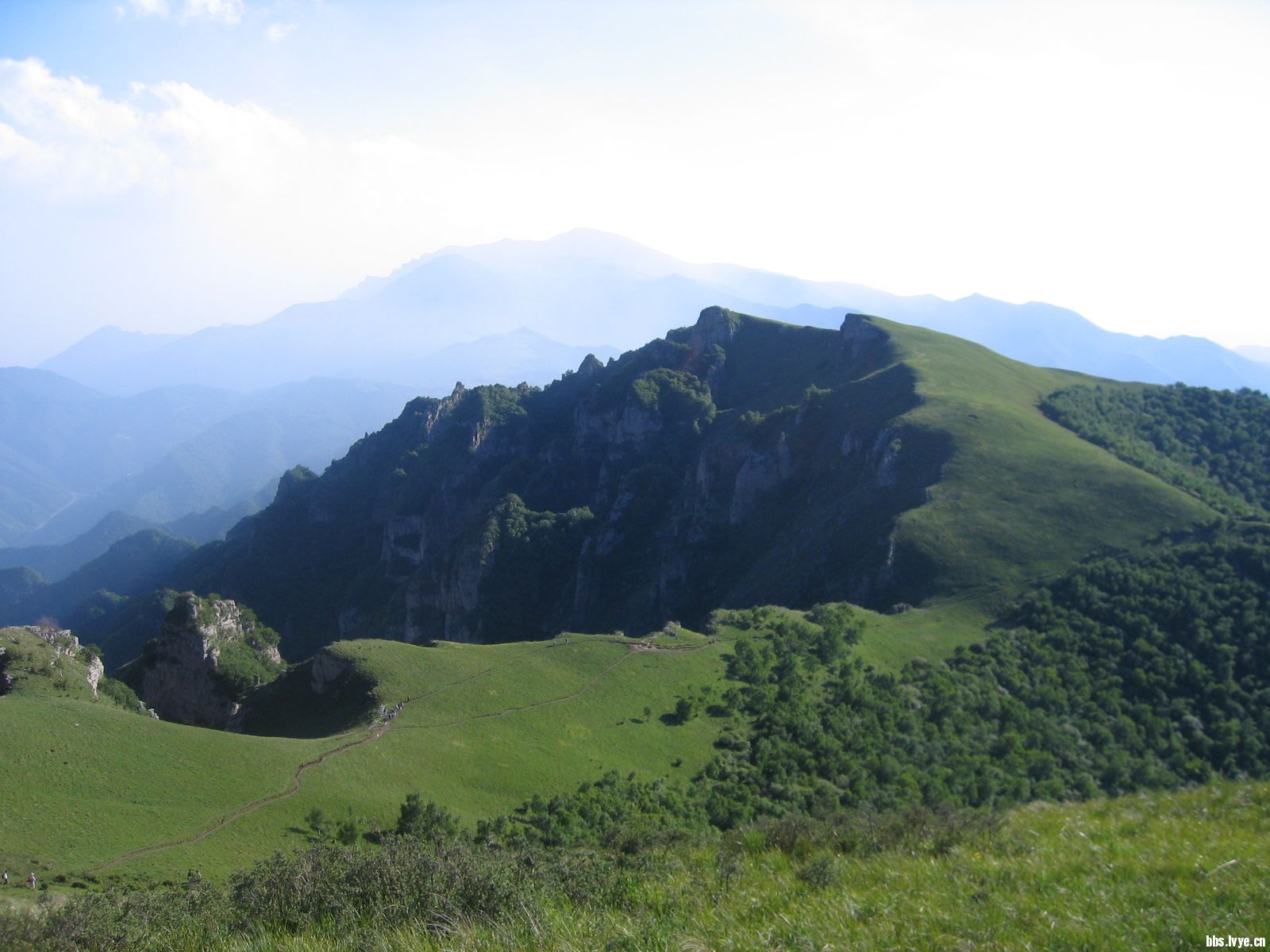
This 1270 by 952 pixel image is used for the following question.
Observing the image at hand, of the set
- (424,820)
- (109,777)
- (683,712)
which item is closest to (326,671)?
(109,777)

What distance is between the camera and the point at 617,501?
4245 inches

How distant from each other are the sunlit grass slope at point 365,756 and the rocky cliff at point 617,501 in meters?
29.3

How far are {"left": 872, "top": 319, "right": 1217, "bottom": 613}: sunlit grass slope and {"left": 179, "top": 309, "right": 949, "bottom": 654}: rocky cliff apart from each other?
107 inches

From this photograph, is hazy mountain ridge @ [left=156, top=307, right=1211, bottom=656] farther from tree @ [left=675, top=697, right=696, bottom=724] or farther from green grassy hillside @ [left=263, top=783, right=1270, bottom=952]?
green grassy hillside @ [left=263, top=783, right=1270, bottom=952]

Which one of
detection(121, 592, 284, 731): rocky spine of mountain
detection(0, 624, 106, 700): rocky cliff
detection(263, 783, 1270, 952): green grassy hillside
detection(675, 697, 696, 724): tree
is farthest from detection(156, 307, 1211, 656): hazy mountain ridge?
detection(0, 624, 106, 700): rocky cliff

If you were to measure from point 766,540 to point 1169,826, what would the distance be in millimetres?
79053

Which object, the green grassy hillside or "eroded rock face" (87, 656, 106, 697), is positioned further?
"eroded rock face" (87, 656, 106, 697)

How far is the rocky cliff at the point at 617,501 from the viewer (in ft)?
263

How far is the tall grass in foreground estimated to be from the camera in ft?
23.9

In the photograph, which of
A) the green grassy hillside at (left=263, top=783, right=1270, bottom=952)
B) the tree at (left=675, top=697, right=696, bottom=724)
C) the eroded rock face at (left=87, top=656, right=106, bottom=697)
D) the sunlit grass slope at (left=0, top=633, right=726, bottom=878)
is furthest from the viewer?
the eroded rock face at (left=87, top=656, right=106, bottom=697)

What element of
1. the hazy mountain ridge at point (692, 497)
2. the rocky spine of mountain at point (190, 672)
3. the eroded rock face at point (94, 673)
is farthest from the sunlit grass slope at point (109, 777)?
the hazy mountain ridge at point (692, 497)

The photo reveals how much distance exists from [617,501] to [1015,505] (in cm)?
5608

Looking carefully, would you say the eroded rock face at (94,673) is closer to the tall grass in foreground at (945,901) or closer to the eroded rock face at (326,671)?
the eroded rock face at (326,671)

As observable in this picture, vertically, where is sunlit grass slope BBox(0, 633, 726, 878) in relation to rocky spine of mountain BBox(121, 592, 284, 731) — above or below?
above
